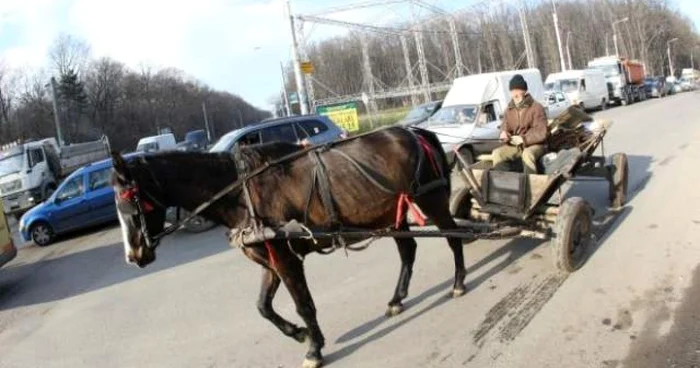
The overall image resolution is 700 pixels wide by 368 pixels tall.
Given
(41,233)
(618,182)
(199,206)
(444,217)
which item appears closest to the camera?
(199,206)

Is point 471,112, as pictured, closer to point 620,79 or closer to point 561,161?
point 561,161

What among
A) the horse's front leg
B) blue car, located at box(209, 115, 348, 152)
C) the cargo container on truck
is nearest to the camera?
the horse's front leg

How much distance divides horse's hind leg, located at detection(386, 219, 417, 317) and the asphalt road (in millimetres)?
125

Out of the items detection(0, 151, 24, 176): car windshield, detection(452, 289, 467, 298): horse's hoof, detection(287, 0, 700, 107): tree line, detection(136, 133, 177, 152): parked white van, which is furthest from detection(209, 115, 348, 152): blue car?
detection(287, 0, 700, 107): tree line

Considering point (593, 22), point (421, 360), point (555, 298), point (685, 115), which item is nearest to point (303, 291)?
point (421, 360)

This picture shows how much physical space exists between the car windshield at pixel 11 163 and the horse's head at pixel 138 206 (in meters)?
22.5

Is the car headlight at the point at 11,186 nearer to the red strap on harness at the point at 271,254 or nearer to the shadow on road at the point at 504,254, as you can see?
the shadow on road at the point at 504,254

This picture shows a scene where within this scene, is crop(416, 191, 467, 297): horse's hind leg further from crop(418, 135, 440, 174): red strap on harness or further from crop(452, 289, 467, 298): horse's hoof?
crop(418, 135, 440, 174): red strap on harness

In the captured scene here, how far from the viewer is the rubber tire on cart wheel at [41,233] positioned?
1575cm

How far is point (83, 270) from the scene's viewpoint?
11.5 m

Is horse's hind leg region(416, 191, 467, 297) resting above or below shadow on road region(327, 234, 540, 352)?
above

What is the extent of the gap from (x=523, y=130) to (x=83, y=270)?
8.31 metres

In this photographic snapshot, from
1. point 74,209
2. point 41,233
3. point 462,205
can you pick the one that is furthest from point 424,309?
point 41,233

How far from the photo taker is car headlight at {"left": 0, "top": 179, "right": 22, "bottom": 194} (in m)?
23.4
